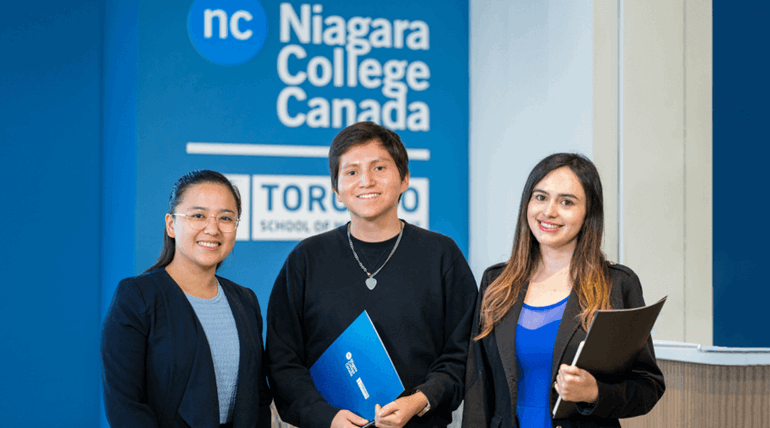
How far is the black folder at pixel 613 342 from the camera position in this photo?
58.1 inches

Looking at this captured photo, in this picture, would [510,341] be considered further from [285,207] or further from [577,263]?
[285,207]

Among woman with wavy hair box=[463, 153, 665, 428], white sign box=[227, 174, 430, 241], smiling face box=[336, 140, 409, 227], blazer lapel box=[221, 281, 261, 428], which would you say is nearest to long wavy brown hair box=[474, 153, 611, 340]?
woman with wavy hair box=[463, 153, 665, 428]

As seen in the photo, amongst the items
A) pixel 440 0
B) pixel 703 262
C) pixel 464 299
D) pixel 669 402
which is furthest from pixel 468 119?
pixel 464 299

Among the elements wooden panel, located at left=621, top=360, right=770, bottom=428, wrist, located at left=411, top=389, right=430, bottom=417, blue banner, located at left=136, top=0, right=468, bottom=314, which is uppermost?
blue banner, located at left=136, top=0, right=468, bottom=314

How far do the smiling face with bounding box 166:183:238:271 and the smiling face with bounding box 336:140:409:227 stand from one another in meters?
0.34

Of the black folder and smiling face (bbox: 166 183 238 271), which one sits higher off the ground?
smiling face (bbox: 166 183 238 271)

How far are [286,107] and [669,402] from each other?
271 centimetres

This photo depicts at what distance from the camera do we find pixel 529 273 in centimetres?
187

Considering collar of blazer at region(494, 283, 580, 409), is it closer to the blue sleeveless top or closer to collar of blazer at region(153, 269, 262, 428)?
the blue sleeveless top

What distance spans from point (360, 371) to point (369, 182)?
53 centimetres

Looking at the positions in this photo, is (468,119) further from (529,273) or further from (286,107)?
(529,273)

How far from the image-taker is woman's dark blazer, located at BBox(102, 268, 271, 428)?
159 centimetres

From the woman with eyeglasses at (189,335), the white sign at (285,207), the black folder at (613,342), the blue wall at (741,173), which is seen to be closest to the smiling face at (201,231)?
the woman with eyeglasses at (189,335)

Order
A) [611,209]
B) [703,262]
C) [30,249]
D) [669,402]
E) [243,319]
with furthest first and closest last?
[30,249] → [611,209] → [703,262] → [669,402] → [243,319]
